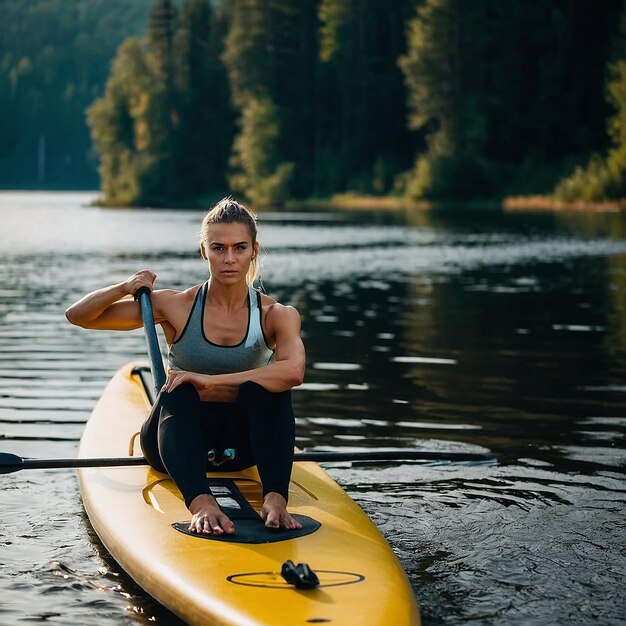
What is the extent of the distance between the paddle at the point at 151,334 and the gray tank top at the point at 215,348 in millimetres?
207

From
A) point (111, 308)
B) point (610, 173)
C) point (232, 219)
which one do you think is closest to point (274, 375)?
point (232, 219)

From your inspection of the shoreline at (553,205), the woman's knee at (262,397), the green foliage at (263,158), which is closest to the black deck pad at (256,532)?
the woman's knee at (262,397)

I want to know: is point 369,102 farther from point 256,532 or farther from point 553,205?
point 256,532

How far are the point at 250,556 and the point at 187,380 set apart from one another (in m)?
0.84

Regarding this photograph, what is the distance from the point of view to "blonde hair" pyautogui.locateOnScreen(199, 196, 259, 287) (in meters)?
5.01

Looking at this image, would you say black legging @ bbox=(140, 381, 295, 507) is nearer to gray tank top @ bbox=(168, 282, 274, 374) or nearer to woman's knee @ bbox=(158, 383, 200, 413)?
woman's knee @ bbox=(158, 383, 200, 413)

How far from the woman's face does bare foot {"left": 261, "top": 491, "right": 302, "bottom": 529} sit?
0.91m

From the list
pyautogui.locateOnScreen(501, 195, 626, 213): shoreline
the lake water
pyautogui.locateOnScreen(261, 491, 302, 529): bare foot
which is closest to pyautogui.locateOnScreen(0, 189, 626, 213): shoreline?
pyautogui.locateOnScreen(501, 195, 626, 213): shoreline

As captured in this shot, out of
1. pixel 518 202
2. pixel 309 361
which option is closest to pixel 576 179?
pixel 518 202

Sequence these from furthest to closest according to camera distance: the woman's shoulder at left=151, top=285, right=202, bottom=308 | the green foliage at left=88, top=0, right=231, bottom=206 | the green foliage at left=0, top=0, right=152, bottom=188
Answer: the green foliage at left=0, top=0, right=152, bottom=188 < the green foliage at left=88, top=0, right=231, bottom=206 < the woman's shoulder at left=151, top=285, right=202, bottom=308

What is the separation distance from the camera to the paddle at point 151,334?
5.33 m

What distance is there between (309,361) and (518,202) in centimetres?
4123

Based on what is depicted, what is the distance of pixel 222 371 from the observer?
5148 mm

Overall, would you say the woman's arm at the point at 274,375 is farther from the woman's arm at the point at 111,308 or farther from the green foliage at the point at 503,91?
the green foliage at the point at 503,91
